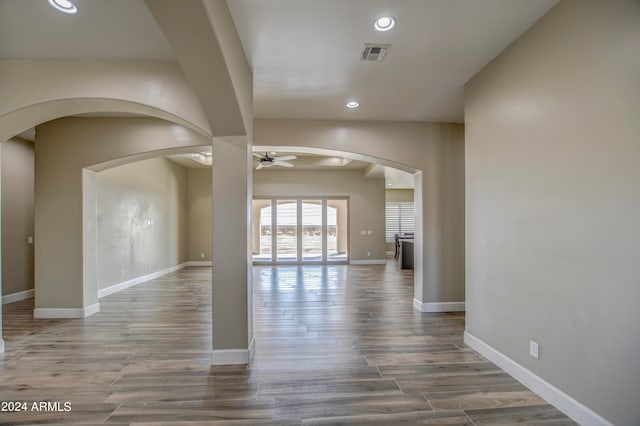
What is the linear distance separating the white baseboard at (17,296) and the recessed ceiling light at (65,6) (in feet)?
18.6

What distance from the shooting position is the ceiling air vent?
110 inches

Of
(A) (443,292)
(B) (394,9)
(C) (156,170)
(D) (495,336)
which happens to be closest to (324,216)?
(C) (156,170)


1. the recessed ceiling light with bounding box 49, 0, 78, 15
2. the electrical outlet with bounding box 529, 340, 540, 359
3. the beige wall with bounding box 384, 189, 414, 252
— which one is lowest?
the electrical outlet with bounding box 529, 340, 540, 359

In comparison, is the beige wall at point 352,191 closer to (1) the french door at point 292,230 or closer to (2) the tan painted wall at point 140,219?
(1) the french door at point 292,230

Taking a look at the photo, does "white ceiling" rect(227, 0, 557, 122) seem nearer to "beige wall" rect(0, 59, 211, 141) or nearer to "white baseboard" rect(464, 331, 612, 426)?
"beige wall" rect(0, 59, 211, 141)

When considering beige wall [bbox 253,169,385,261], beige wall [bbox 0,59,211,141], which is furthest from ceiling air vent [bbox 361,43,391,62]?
beige wall [bbox 253,169,385,261]

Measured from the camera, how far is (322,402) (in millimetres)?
2387

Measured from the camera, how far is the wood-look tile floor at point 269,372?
7.38ft

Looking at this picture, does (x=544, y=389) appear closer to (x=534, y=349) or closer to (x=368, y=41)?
(x=534, y=349)

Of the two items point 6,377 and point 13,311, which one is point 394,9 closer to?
point 6,377

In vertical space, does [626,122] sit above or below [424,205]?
above

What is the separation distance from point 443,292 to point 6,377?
531 centimetres

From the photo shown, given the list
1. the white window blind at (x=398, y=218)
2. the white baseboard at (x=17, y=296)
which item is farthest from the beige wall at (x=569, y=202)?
the white window blind at (x=398, y=218)

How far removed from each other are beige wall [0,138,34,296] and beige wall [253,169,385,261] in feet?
17.6
